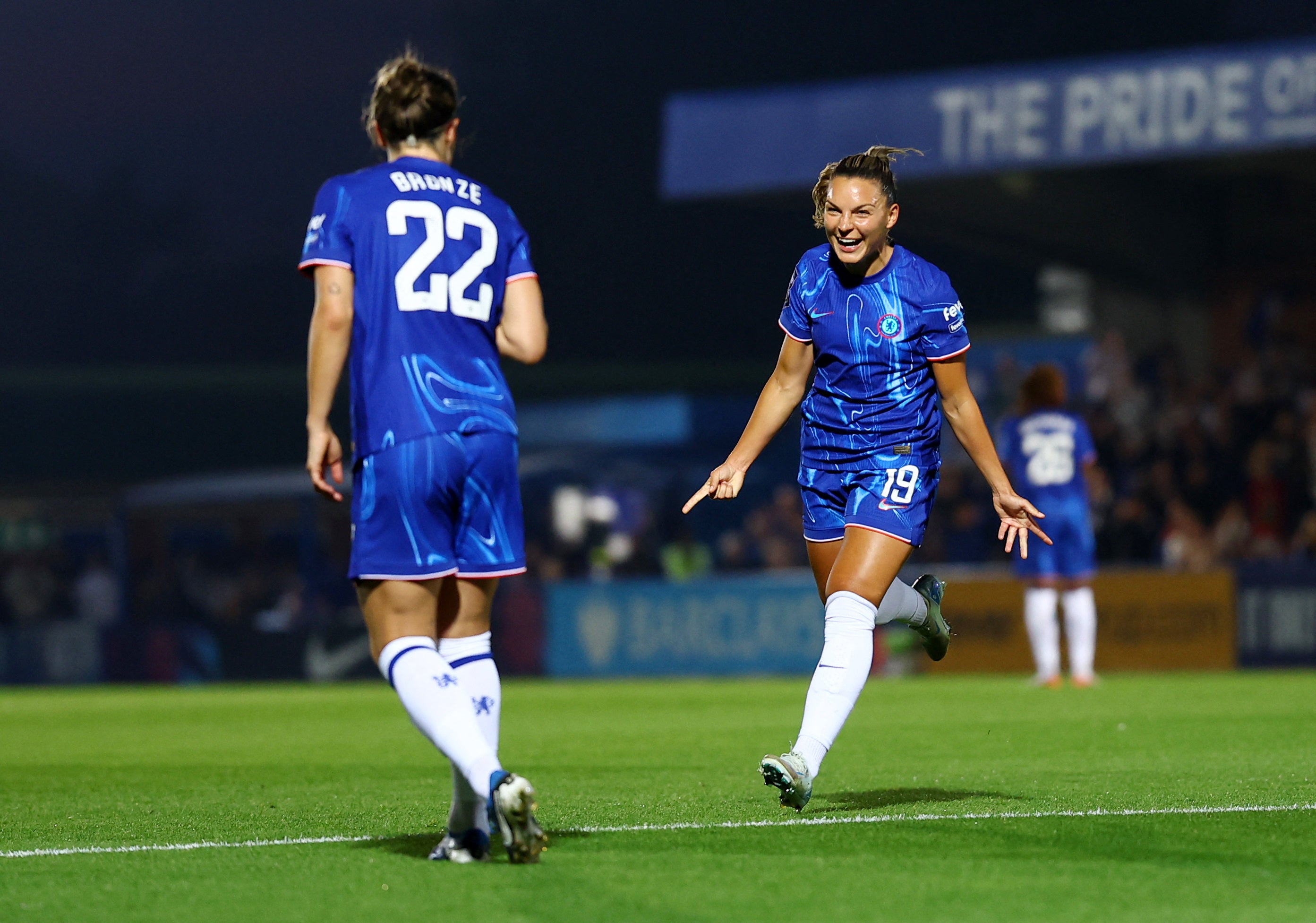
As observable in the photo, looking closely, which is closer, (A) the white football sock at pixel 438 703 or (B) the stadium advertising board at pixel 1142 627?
(A) the white football sock at pixel 438 703

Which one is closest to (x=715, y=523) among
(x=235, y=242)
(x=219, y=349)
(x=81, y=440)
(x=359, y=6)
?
(x=81, y=440)

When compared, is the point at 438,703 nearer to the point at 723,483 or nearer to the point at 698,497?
the point at 698,497

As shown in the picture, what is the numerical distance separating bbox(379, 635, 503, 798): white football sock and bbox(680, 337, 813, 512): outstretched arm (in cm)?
169

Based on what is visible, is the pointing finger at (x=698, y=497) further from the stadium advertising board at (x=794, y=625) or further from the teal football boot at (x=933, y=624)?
the stadium advertising board at (x=794, y=625)

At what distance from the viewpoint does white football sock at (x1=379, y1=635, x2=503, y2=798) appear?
495 centimetres

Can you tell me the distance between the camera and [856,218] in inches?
251

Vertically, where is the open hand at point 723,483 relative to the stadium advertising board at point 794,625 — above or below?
above

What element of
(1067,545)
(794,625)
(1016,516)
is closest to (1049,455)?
(1067,545)

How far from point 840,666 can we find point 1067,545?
8.69 m

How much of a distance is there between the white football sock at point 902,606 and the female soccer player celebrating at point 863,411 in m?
0.04

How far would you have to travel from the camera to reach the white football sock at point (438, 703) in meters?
4.95

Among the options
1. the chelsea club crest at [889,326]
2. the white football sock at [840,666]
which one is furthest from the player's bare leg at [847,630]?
the chelsea club crest at [889,326]

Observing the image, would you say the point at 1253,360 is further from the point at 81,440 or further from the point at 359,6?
the point at 359,6

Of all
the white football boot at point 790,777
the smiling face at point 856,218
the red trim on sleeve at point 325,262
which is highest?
the smiling face at point 856,218
